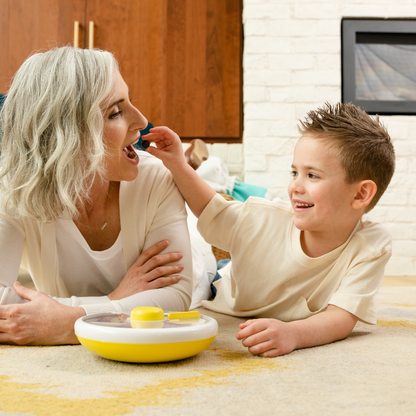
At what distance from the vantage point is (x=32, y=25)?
8.35ft

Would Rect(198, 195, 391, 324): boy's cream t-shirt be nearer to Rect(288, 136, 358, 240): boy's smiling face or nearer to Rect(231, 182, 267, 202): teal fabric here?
Rect(288, 136, 358, 240): boy's smiling face

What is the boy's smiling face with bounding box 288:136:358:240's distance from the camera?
0.91m

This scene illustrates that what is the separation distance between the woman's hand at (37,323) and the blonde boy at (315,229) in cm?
37

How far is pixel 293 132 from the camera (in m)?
2.48

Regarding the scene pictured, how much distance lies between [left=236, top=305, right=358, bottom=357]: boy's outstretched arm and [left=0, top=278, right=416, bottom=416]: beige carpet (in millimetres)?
18

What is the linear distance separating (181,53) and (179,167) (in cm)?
176

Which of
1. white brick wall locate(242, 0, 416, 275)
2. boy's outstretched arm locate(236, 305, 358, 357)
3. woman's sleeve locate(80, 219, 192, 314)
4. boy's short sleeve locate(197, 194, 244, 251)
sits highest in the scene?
white brick wall locate(242, 0, 416, 275)

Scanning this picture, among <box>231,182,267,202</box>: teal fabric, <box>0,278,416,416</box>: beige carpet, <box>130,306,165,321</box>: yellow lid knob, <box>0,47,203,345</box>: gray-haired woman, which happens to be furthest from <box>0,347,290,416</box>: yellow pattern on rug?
<box>231,182,267,202</box>: teal fabric

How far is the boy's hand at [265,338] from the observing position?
2.41 feet

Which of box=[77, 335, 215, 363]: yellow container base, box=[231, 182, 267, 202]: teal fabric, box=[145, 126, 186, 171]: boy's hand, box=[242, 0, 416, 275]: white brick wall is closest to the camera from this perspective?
box=[77, 335, 215, 363]: yellow container base

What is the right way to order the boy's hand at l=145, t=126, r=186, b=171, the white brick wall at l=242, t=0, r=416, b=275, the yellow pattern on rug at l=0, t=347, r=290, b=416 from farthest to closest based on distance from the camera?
the white brick wall at l=242, t=0, r=416, b=275, the boy's hand at l=145, t=126, r=186, b=171, the yellow pattern on rug at l=0, t=347, r=290, b=416

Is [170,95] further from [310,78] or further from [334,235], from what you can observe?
[334,235]

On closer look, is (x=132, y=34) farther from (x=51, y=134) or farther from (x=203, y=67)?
(x=51, y=134)

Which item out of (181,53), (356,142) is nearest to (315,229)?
(356,142)
